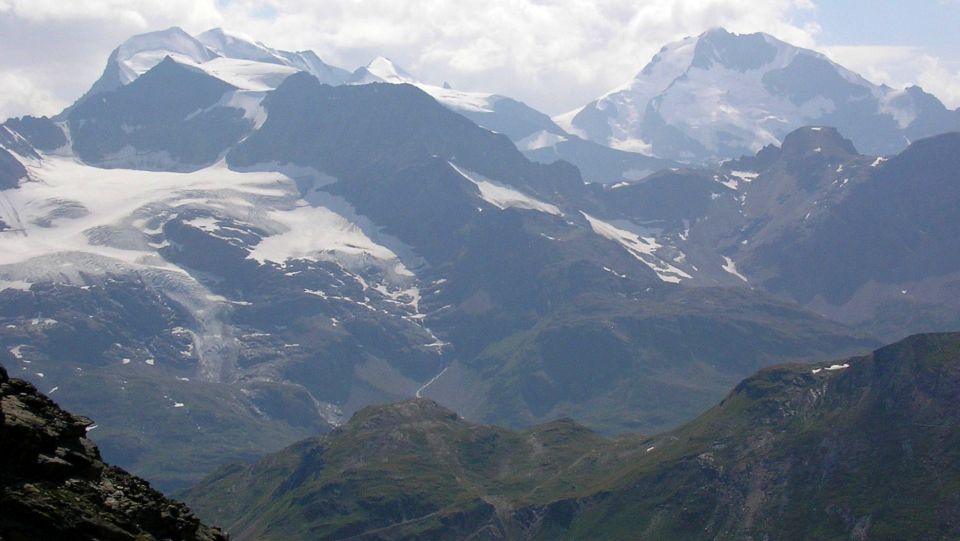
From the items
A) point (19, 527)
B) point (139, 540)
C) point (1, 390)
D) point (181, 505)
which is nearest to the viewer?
point (19, 527)

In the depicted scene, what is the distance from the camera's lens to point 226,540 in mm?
103062

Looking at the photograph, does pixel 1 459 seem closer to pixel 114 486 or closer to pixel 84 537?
pixel 84 537

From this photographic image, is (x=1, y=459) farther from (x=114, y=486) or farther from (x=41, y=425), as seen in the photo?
(x=114, y=486)

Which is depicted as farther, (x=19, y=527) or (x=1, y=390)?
(x=1, y=390)

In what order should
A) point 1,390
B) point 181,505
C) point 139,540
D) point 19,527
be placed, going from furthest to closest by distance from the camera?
point 181,505 → point 1,390 → point 139,540 → point 19,527

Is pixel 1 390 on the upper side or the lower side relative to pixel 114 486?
upper

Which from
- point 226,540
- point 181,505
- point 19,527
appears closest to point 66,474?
point 19,527

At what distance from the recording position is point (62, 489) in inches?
3078

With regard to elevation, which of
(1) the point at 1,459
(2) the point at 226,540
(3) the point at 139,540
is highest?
(1) the point at 1,459

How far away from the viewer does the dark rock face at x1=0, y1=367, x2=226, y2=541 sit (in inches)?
2881

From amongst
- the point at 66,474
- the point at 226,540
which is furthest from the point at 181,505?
the point at 66,474

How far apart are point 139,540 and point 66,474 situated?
22.6 feet

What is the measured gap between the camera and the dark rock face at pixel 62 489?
7319 cm

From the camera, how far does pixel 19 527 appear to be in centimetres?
7188
